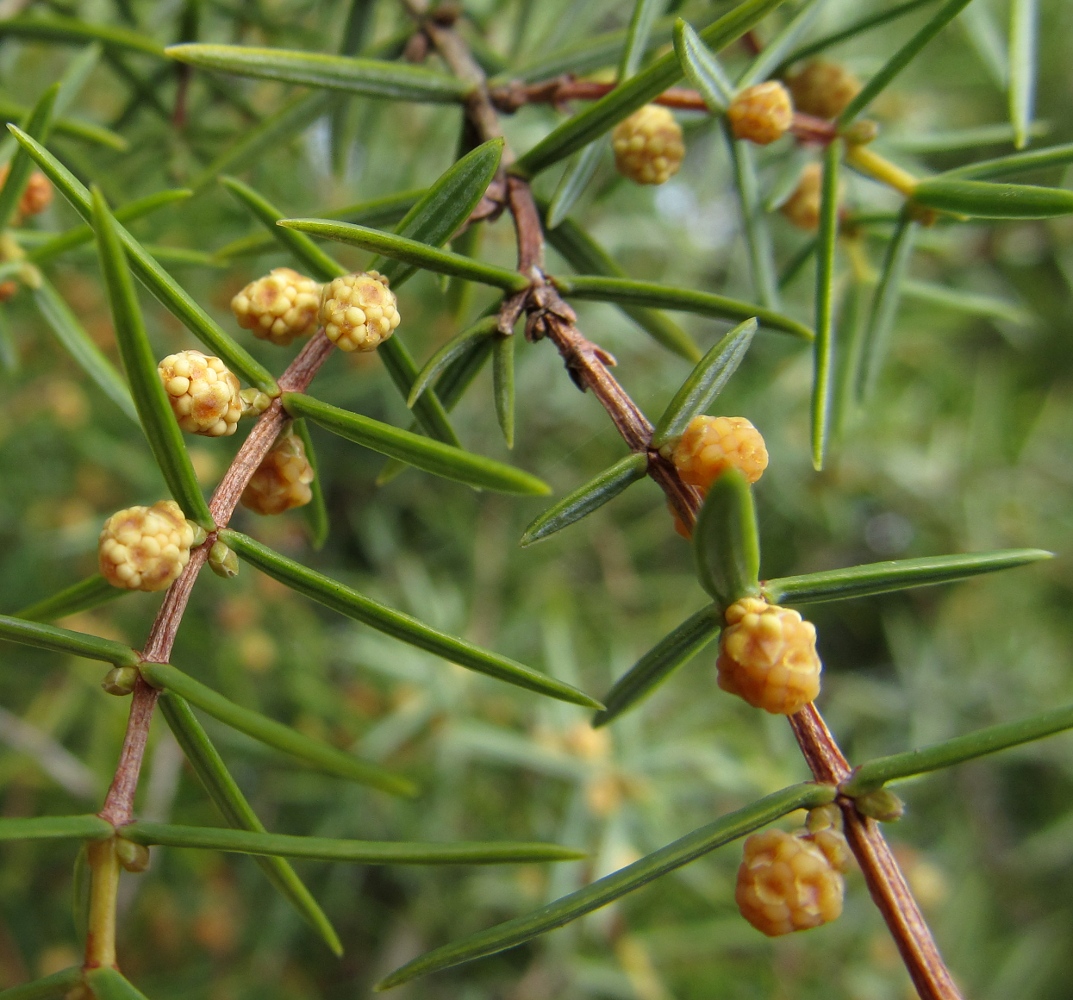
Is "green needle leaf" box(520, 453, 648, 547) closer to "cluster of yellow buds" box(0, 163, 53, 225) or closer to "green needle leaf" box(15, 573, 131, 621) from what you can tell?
"green needle leaf" box(15, 573, 131, 621)

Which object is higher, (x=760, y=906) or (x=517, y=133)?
(x=517, y=133)

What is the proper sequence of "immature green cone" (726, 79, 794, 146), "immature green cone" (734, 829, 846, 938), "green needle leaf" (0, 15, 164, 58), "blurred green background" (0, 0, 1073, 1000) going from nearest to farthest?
"immature green cone" (734, 829, 846, 938)
"immature green cone" (726, 79, 794, 146)
"green needle leaf" (0, 15, 164, 58)
"blurred green background" (0, 0, 1073, 1000)

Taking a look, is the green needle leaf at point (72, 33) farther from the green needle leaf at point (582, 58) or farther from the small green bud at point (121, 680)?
the small green bud at point (121, 680)

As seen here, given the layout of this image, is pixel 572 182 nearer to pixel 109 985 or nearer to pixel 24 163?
pixel 24 163

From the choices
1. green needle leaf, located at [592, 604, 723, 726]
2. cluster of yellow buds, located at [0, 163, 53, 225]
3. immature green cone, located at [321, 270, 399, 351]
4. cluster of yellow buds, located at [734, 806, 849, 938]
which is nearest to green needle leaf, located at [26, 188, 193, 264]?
cluster of yellow buds, located at [0, 163, 53, 225]

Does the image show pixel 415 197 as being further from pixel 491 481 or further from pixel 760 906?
pixel 760 906

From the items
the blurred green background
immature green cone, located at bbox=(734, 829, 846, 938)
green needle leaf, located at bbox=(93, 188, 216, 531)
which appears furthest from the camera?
the blurred green background

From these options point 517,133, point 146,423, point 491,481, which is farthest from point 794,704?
point 517,133
